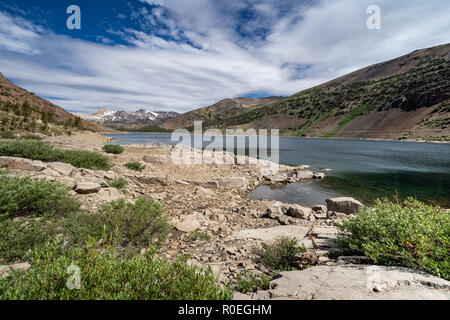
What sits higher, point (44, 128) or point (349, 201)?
point (44, 128)

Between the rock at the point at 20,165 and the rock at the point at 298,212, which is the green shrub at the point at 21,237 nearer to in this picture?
the rock at the point at 20,165

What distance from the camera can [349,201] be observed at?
10.6 meters

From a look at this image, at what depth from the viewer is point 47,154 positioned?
34.3 ft

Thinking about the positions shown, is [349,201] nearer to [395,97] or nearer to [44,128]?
[44,128]

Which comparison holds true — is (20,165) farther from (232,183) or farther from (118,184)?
(232,183)

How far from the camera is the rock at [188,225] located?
680 centimetres

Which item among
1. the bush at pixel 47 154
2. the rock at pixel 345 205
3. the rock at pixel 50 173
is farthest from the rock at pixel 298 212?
the bush at pixel 47 154

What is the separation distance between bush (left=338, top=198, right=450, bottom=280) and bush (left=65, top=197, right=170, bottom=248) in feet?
16.1

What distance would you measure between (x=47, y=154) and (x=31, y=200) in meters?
7.37

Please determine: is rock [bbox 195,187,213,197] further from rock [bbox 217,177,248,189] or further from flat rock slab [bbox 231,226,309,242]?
flat rock slab [bbox 231,226,309,242]

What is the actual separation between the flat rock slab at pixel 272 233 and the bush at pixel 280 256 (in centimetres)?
143
